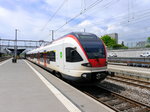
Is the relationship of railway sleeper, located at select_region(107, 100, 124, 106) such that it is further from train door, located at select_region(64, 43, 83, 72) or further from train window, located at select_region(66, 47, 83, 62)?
train window, located at select_region(66, 47, 83, 62)

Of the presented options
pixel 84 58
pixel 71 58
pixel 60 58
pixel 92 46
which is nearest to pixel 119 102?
pixel 84 58

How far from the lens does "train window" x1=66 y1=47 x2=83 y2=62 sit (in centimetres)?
Result: 698

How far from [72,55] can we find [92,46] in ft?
3.71

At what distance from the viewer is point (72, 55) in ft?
23.6

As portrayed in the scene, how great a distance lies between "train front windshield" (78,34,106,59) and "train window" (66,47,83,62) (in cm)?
49

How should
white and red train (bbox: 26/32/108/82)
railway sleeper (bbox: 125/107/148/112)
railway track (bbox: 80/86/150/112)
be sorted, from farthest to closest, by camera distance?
white and red train (bbox: 26/32/108/82), railway track (bbox: 80/86/150/112), railway sleeper (bbox: 125/107/148/112)

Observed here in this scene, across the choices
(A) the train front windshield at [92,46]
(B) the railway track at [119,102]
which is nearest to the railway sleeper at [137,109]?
(B) the railway track at [119,102]

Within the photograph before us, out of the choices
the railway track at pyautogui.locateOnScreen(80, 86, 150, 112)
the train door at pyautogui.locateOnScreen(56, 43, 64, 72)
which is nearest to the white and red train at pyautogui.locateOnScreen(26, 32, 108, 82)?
the train door at pyautogui.locateOnScreen(56, 43, 64, 72)

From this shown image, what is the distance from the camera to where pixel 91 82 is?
724 cm

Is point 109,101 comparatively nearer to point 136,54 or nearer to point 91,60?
point 91,60

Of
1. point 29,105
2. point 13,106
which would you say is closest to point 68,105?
point 29,105

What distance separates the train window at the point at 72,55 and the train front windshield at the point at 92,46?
0.49 m

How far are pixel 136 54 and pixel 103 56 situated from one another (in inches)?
1254

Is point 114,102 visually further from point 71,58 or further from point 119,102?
→ point 71,58
